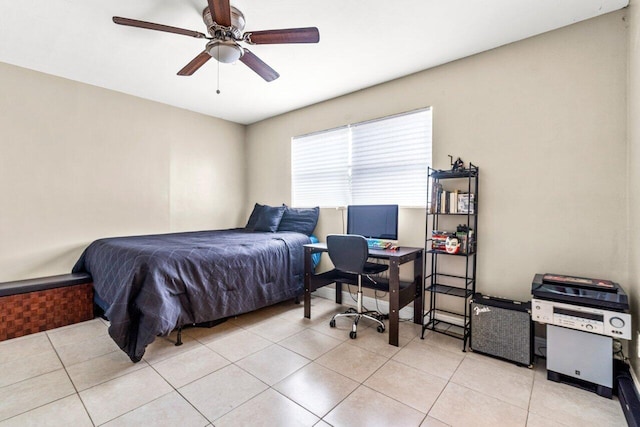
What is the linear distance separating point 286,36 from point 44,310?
128 inches

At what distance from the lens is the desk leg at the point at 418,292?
281 cm

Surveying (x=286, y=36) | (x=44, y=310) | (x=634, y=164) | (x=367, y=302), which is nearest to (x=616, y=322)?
(x=634, y=164)

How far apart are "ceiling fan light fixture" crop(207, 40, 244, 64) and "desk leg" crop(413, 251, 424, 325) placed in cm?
239

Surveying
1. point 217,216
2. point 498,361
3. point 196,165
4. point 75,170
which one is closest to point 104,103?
point 75,170

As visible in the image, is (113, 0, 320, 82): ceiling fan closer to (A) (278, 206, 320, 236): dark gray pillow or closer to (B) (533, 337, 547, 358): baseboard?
(A) (278, 206, 320, 236): dark gray pillow

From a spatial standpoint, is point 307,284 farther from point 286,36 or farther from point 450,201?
point 286,36

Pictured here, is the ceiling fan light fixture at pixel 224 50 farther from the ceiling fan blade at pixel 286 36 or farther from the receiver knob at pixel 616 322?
the receiver knob at pixel 616 322

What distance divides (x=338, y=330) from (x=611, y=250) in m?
2.17

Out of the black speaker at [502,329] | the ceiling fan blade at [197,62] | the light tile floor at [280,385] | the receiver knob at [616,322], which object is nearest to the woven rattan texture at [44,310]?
the light tile floor at [280,385]

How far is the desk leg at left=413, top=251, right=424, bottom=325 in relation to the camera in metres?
2.81

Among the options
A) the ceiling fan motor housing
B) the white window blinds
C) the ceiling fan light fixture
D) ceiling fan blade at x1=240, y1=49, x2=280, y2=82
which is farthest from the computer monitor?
the ceiling fan motor housing

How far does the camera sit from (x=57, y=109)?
3057mm

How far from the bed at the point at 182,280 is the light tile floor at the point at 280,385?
268 millimetres

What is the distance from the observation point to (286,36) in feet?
6.23
